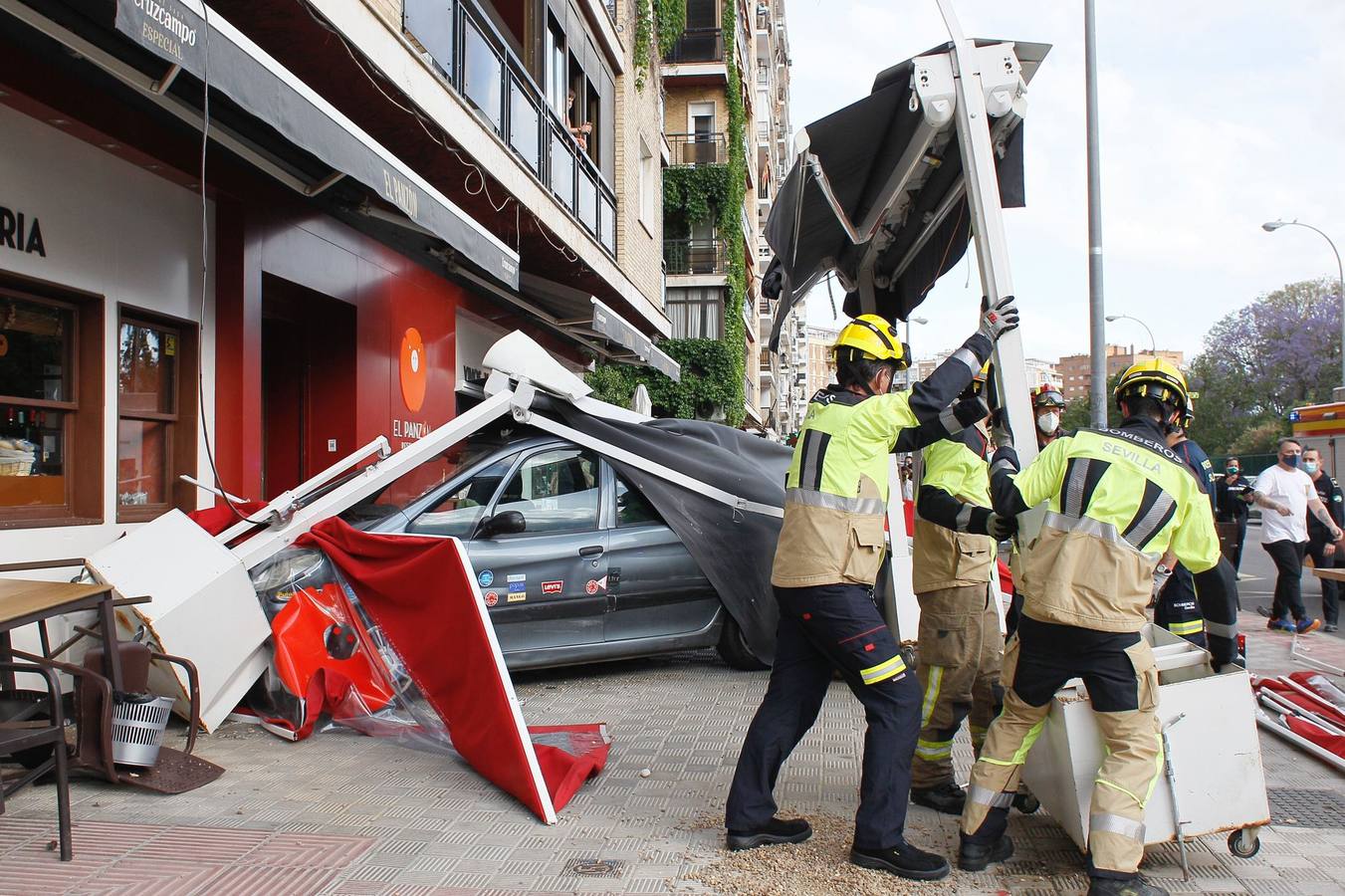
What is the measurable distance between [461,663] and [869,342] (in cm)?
234

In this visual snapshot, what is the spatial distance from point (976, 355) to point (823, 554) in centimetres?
90

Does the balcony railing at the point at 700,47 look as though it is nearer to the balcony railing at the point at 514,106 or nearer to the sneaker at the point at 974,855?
the balcony railing at the point at 514,106

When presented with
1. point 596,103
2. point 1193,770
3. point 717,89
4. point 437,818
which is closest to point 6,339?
point 437,818

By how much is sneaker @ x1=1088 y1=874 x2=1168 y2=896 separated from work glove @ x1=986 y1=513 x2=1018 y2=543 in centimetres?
118

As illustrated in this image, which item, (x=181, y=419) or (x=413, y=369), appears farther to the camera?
(x=413, y=369)

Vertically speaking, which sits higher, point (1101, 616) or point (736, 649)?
point (1101, 616)

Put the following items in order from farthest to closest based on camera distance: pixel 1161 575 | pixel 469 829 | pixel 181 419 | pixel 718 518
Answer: pixel 181 419 → pixel 718 518 → pixel 1161 575 → pixel 469 829

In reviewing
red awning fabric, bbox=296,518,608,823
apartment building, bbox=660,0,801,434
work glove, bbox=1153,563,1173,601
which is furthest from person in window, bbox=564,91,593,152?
apartment building, bbox=660,0,801,434

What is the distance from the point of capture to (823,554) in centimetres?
346

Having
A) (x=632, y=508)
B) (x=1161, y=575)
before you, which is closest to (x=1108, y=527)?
(x=1161, y=575)

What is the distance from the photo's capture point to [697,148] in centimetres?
3497

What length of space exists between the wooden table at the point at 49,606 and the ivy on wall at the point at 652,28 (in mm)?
16455

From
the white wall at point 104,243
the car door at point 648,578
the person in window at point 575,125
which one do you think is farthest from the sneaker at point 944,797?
the person in window at point 575,125

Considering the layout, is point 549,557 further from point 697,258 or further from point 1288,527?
point 697,258
